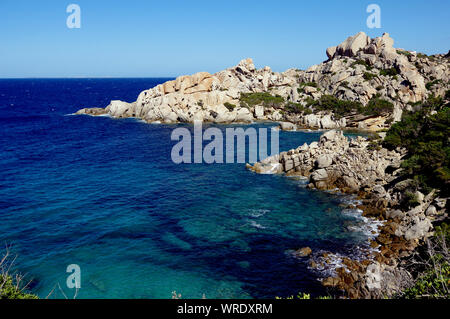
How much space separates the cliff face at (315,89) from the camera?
89.6m

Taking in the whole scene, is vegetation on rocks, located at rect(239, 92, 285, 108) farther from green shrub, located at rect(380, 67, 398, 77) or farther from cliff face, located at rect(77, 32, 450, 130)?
green shrub, located at rect(380, 67, 398, 77)

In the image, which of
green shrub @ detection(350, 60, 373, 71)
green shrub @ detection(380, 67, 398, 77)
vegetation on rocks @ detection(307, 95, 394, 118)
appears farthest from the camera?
green shrub @ detection(350, 60, 373, 71)

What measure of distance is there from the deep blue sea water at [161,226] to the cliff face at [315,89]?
45005 mm

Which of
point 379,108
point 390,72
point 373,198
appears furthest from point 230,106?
point 373,198

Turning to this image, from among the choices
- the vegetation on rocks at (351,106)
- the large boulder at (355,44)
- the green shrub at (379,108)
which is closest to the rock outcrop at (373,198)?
the vegetation on rocks at (351,106)

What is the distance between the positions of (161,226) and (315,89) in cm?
8663

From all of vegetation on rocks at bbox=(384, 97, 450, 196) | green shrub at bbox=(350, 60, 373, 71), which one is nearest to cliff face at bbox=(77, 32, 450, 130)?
green shrub at bbox=(350, 60, 373, 71)

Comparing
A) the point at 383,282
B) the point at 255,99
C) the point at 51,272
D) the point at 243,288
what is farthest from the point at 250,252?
the point at 255,99

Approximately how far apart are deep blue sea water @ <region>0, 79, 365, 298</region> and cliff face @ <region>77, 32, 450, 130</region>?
45005 mm

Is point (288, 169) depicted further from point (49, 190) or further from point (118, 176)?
point (49, 190)

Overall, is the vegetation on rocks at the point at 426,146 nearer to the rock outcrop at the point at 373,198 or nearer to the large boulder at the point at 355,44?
the rock outcrop at the point at 373,198

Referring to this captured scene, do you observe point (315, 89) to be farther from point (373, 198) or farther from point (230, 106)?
point (373, 198)

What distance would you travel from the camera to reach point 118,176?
49219 mm

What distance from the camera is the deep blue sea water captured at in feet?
80.4
